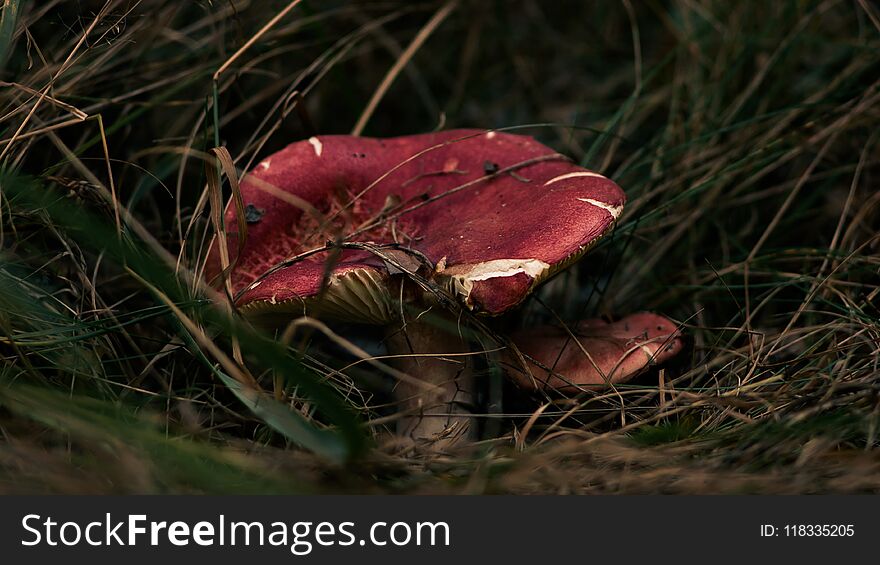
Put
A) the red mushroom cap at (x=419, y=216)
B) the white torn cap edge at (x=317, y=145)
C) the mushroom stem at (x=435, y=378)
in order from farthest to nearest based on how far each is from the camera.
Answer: the white torn cap edge at (x=317, y=145) → the mushroom stem at (x=435, y=378) → the red mushroom cap at (x=419, y=216)

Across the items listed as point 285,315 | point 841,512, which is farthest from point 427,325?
point 841,512

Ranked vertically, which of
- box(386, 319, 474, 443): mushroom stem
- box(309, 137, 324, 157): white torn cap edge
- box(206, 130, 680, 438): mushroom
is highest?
box(309, 137, 324, 157): white torn cap edge

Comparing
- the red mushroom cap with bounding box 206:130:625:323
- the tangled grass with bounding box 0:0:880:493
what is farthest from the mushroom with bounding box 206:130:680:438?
the tangled grass with bounding box 0:0:880:493

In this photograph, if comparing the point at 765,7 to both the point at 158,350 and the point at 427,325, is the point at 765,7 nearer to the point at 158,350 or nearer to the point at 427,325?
the point at 427,325

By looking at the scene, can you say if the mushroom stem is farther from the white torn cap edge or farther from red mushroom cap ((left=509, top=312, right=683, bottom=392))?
the white torn cap edge

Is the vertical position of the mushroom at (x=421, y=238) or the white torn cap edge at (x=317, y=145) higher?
the white torn cap edge at (x=317, y=145)

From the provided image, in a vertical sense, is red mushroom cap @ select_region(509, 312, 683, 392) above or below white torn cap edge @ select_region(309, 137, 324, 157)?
below

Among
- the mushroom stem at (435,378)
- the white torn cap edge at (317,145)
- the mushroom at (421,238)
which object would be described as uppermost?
the white torn cap edge at (317,145)

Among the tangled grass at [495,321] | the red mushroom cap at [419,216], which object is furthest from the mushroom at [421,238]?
the tangled grass at [495,321]

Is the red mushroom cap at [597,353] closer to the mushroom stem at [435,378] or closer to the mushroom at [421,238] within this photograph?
the mushroom at [421,238]
